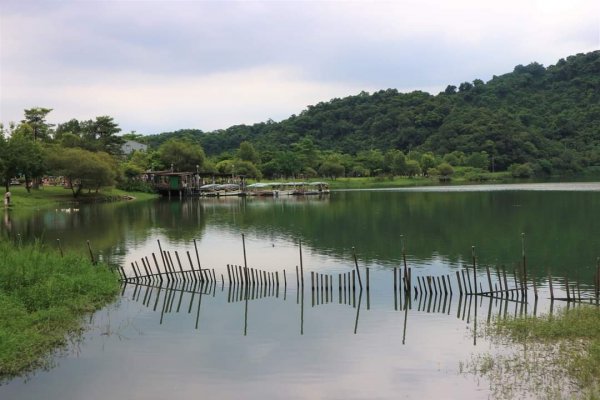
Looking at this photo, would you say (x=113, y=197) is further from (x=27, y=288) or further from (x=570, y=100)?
(x=570, y=100)

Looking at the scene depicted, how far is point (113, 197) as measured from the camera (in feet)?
258

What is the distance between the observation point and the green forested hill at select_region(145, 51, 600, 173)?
14512 cm

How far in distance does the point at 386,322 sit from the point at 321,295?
390 cm

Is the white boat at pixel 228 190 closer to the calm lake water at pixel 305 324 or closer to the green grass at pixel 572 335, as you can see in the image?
the calm lake water at pixel 305 324

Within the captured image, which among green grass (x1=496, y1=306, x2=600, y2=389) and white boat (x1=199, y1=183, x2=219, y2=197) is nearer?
green grass (x1=496, y1=306, x2=600, y2=389)

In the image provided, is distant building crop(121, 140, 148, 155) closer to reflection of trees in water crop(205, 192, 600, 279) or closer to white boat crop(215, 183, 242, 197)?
white boat crop(215, 183, 242, 197)

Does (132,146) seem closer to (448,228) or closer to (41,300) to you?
(448,228)

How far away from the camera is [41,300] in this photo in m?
18.1

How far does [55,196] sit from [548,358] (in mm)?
68916

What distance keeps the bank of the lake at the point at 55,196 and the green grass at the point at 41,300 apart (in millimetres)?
42876

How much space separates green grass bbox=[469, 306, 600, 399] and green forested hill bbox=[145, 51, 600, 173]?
112 metres

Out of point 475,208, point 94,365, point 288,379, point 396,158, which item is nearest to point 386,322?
point 288,379

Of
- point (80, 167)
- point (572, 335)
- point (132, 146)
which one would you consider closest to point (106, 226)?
point (80, 167)

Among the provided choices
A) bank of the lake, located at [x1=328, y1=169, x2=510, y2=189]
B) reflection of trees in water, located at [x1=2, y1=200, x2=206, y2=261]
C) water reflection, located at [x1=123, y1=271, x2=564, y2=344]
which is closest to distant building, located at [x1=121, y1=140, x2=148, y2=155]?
bank of the lake, located at [x1=328, y1=169, x2=510, y2=189]
